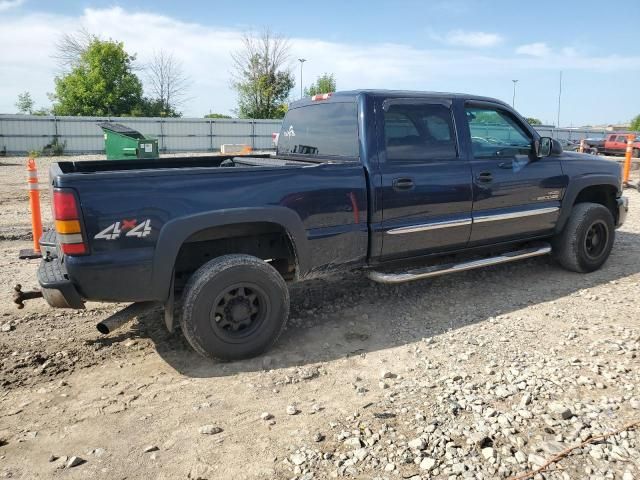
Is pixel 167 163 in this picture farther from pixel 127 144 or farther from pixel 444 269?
pixel 127 144

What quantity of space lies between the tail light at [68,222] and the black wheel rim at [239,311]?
0.96m

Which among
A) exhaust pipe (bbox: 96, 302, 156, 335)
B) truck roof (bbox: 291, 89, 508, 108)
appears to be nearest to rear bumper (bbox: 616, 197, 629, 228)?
truck roof (bbox: 291, 89, 508, 108)

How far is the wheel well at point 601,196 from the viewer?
19.2 ft

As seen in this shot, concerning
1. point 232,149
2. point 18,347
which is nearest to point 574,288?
point 18,347

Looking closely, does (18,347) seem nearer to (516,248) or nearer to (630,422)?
(630,422)

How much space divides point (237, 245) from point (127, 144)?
12686 millimetres

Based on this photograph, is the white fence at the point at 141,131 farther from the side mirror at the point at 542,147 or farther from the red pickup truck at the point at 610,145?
the side mirror at the point at 542,147

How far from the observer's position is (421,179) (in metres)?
4.42

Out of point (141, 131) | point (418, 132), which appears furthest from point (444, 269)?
point (141, 131)

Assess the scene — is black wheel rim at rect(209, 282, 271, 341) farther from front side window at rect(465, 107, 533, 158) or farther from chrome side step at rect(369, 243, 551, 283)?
front side window at rect(465, 107, 533, 158)

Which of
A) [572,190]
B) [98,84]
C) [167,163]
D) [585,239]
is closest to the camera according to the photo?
[167,163]

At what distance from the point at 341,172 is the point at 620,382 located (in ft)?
7.81

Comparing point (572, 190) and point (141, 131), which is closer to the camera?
point (572, 190)

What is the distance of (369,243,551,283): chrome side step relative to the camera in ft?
14.5
